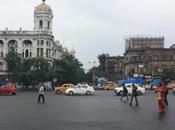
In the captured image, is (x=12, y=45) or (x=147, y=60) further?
(x=147, y=60)

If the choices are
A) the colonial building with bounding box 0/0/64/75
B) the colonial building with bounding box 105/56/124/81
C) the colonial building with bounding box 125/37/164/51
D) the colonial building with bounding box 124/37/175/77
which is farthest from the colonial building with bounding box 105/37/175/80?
the colonial building with bounding box 125/37/164/51

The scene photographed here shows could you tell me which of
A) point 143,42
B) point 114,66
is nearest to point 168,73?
point 143,42

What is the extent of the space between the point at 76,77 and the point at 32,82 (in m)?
19.2

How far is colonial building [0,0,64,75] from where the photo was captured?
117 meters

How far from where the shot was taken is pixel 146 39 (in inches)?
6550

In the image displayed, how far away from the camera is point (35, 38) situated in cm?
11675

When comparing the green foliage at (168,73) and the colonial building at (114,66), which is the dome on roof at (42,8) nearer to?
the green foliage at (168,73)

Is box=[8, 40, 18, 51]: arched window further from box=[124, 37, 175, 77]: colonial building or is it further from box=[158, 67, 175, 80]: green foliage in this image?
box=[158, 67, 175, 80]: green foliage

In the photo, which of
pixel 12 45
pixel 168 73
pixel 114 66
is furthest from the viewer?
pixel 114 66

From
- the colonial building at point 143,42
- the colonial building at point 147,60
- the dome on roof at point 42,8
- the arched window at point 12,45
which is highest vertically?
the dome on roof at point 42,8

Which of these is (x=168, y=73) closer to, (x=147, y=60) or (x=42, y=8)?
(x=147, y=60)

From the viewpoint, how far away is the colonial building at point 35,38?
117m

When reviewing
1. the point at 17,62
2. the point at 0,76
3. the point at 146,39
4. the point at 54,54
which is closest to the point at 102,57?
the point at 146,39

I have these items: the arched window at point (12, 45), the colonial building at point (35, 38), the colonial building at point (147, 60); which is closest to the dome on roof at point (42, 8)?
the colonial building at point (35, 38)
